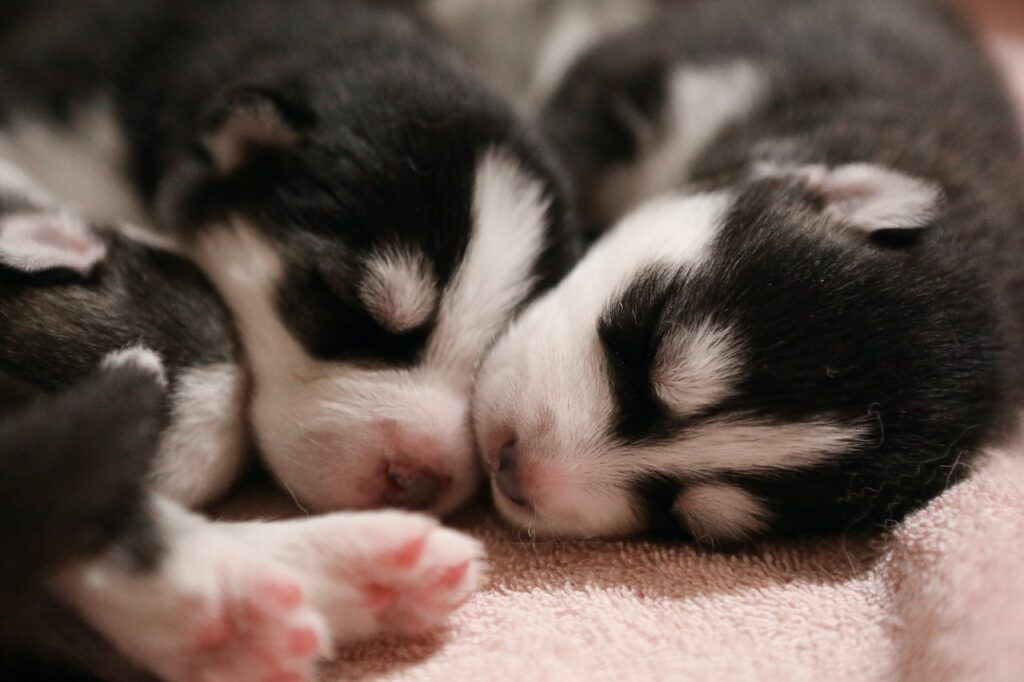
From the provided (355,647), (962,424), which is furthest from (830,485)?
(355,647)

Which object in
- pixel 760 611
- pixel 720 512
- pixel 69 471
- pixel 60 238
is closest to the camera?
pixel 69 471

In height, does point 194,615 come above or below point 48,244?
below

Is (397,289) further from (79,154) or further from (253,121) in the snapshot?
(79,154)

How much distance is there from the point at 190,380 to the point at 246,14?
1.24 m

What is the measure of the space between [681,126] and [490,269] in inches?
40.5

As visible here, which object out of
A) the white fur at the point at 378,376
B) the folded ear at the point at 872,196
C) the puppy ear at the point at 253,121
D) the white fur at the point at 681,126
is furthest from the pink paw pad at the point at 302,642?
the white fur at the point at 681,126

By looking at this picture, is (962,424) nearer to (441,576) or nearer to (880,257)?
(880,257)

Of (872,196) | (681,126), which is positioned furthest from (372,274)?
(681,126)

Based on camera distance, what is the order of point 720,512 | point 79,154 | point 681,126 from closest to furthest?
1. point 720,512
2. point 79,154
3. point 681,126

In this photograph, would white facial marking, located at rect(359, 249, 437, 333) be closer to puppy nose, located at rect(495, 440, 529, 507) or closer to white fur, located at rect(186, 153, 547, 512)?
A: white fur, located at rect(186, 153, 547, 512)

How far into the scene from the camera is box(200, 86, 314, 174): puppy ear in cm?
205

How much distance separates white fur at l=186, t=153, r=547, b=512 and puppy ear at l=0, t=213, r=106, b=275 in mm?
273

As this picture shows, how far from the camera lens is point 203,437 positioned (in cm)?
179

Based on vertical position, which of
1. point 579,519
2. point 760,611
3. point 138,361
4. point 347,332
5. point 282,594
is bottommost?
point 760,611
